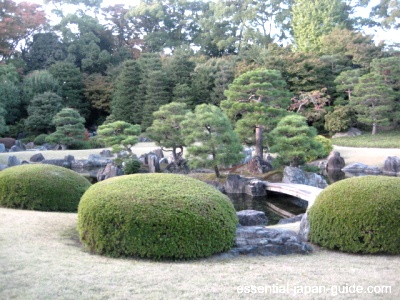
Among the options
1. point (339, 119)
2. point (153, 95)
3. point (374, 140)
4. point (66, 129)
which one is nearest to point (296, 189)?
point (374, 140)

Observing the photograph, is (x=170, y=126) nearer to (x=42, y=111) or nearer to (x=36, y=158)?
(x=36, y=158)

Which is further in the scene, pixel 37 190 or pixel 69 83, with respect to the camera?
pixel 69 83

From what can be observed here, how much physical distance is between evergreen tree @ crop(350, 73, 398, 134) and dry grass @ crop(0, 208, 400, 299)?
20.4 meters

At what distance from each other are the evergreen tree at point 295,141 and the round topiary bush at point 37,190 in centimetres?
819

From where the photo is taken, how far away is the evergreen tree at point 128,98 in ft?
87.9

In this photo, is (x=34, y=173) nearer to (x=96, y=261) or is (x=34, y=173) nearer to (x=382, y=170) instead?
(x=96, y=261)

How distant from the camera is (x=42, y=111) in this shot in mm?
24906

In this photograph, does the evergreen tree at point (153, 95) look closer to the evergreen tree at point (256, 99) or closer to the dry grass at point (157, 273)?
the evergreen tree at point (256, 99)

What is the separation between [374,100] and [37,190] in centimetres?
2138

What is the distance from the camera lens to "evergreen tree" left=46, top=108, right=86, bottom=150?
Result: 71.8 feet

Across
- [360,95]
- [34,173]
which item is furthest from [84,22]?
[34,173]

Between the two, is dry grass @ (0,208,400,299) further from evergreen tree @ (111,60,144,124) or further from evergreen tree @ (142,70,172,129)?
evergreen tree @ (111,60,144,124)

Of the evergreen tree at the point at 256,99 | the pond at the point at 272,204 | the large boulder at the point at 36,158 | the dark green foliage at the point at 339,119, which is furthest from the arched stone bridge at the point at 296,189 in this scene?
the dark green foliage at the point at 339,119

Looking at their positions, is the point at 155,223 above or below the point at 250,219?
above
